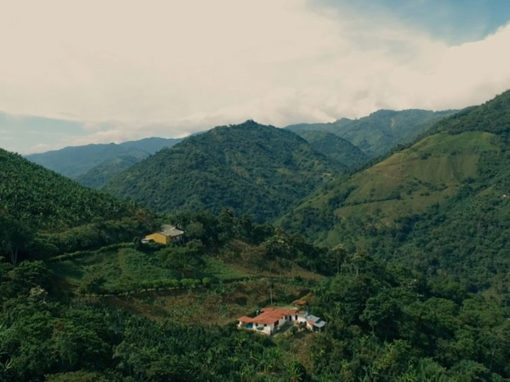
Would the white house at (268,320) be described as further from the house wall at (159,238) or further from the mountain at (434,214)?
the mountain at (434,214)

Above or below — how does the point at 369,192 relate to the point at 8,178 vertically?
below

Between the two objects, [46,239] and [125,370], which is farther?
[46,239]

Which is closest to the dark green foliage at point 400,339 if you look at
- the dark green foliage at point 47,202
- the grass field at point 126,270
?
the grass field at point 126,270

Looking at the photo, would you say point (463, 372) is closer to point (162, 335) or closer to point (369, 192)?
point (162, 335)

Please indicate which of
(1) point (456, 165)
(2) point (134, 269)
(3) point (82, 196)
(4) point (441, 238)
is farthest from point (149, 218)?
(1) point (456, 165)

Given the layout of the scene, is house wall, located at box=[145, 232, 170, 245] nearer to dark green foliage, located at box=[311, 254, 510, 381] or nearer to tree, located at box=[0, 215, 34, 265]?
tree, located at box=[0, 215, 34, 265]
